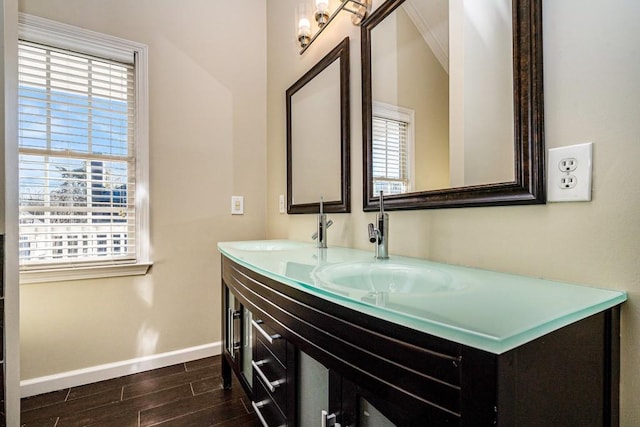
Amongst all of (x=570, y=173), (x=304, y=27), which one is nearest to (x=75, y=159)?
(x=304, y=27)

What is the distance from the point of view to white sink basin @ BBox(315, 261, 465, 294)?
0.86 m

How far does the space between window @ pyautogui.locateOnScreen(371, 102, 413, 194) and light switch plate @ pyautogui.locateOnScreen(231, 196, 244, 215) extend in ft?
3.93

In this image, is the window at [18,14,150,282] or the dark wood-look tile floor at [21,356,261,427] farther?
the window at [18,14,150,282]

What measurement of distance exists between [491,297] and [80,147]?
6.88 ft

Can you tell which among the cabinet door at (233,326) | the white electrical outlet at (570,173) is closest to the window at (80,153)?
the cabinet door at (233,326)

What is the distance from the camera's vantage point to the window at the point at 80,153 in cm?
160

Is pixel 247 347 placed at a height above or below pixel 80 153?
below

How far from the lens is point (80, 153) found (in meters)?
1.72

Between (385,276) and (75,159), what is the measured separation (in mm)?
1814

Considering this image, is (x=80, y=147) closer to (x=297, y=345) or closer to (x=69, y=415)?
(x=69, y=415)

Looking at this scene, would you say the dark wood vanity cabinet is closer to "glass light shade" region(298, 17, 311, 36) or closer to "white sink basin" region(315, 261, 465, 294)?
"white sink basin" region(315, 261, 465, 294)

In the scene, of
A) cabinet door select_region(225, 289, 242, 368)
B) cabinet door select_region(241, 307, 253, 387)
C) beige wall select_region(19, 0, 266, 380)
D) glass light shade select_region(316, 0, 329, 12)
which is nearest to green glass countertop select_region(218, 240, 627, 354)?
cabinet door select_region(241, 307, 253, 387)

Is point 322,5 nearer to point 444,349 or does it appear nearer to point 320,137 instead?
point 320,137

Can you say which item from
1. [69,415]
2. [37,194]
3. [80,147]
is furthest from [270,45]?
[69,415]
